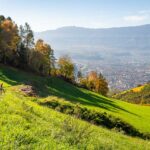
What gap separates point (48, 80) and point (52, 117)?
5203cm

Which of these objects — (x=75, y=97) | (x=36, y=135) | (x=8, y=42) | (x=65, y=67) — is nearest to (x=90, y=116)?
(x=36, y=135)

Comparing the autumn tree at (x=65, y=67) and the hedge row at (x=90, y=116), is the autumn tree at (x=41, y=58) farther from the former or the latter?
the hedge row at (x=90, y=116)

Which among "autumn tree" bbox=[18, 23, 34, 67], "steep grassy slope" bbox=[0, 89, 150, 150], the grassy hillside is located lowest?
the grassy hillside

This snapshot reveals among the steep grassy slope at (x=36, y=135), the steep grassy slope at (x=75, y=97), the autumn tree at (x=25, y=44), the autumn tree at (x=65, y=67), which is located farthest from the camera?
the autumn tree at (x=65, y=67)

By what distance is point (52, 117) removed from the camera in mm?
22859

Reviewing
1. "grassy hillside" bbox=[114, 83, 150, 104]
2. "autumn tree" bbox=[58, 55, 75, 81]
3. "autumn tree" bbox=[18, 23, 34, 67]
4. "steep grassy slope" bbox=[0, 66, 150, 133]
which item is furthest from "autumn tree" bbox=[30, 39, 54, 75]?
"grassy hillside" bbox=[114, 83, 150, 104]

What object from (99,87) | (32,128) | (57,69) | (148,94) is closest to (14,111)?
(32,128)

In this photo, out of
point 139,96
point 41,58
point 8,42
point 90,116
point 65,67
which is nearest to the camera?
point 90,116

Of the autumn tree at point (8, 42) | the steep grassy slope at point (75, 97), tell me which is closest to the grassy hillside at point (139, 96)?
the autumn tree at point (8, 42)

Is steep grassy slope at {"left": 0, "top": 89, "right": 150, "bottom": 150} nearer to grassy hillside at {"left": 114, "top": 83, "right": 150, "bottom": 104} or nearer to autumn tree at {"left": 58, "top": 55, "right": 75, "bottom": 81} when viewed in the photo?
autumn tree at {"left": 58, "top": 55, "right": 75, "bottom": 81}

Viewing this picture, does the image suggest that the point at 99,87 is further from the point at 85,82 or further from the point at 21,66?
the point at 21,66

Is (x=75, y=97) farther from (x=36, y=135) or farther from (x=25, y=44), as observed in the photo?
(x=36, y=135)

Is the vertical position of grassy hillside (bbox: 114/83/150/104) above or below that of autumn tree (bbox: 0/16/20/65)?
below

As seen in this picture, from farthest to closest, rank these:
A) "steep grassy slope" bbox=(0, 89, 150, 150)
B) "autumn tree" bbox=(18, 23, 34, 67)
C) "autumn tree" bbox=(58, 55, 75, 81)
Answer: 1. "autumn tree" bbox=(58, 55, 75, 81)
2. "autumn tree" bbox=(18, 23, 34, 67)
3. "steep grassy slope" bbox=(0, 89, 150, 150)
